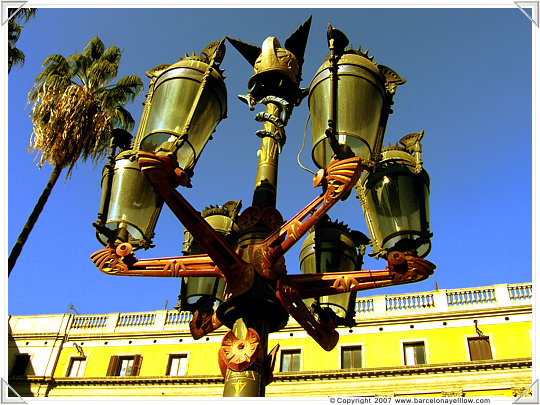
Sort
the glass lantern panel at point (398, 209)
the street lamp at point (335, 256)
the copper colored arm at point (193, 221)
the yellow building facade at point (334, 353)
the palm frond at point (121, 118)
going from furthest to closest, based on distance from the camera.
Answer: the yellow building facade at point (334, 353) < the palm frond at point (121, 118) < the street lamp at point (335, 256) < the glass lantern panel at point (398, 209) < the copper colored arm at point (193, 221)

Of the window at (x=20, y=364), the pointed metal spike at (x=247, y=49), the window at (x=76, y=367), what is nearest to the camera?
the pointed metal spike at (x=247, y=49)

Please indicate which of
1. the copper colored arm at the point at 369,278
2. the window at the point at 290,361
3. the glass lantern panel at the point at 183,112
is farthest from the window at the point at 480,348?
the glass lantern panel at the point at 183,112

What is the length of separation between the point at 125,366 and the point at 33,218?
16758mm

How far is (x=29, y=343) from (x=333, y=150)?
30.3 metres

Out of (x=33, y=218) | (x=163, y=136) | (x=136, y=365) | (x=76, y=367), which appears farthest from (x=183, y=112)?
(x=76, y=367)

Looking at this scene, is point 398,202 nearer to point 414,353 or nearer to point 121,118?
point 121,118

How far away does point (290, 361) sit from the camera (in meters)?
25.9

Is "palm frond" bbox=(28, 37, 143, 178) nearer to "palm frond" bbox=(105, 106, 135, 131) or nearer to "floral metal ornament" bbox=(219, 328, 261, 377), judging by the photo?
"palm frond" bbox=(105, 106, 135, 131)

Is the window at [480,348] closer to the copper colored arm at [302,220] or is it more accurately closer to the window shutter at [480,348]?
the window shutter at [480,348]

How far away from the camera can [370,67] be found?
4.32 metres

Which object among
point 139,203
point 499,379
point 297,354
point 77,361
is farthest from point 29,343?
point 139,203

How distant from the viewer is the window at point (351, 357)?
2517cm

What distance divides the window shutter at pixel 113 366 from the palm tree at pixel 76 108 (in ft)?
53.9

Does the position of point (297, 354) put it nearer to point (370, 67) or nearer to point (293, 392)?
point (293, 392)
